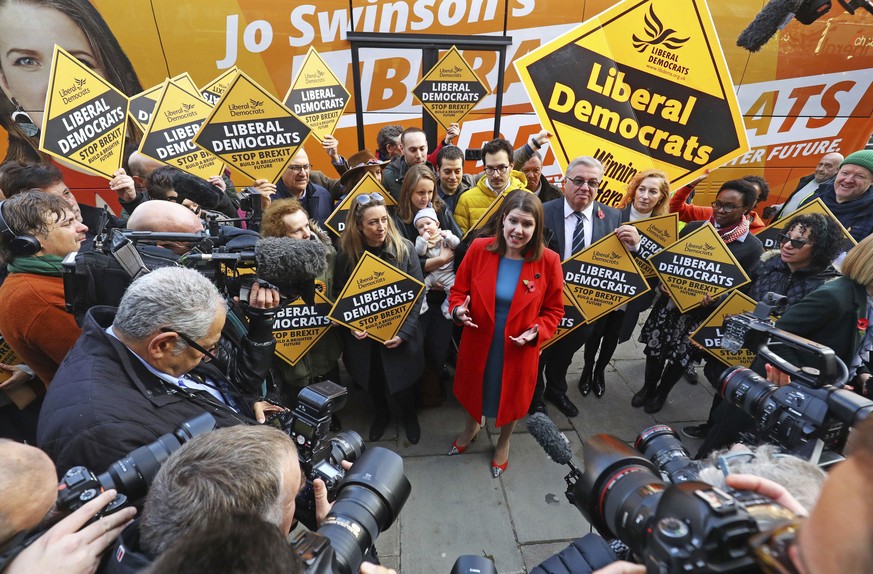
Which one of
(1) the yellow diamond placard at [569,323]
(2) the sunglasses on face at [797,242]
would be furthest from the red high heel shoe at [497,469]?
(2) the sunglasses on face at [797,242]

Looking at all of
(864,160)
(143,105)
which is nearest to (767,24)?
(864,160)

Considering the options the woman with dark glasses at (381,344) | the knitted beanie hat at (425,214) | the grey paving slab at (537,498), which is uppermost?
the knitted beanie hat at (425,214)

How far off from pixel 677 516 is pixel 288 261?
1684mm

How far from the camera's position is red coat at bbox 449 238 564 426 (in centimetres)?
281

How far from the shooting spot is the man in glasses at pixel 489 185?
12.9ft

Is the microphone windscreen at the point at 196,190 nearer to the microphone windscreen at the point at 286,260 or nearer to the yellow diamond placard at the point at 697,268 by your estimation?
the microphone windscreen at the point at 286,260

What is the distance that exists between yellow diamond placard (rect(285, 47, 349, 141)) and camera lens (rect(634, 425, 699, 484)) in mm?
4182

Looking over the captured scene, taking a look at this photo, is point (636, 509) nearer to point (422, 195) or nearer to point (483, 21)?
point (422, 195)

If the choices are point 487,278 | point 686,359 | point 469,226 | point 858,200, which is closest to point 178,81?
point 469,226

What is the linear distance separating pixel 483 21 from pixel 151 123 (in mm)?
4025

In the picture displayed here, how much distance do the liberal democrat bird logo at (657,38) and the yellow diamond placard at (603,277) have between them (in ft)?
4.93

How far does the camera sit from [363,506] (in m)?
1.27

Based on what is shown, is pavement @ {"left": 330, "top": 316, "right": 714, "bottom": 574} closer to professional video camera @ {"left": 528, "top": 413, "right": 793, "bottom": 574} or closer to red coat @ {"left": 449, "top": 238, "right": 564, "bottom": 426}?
red coat @ {"left": 449, "top": 238, "right": 564, "bottom": 426}

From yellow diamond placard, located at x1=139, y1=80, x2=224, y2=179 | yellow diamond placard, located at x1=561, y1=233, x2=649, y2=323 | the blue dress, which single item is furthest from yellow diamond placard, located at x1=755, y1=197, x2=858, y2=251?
yellow diamond placard, located at x1=139, y1=80, x2=224, y2=179
